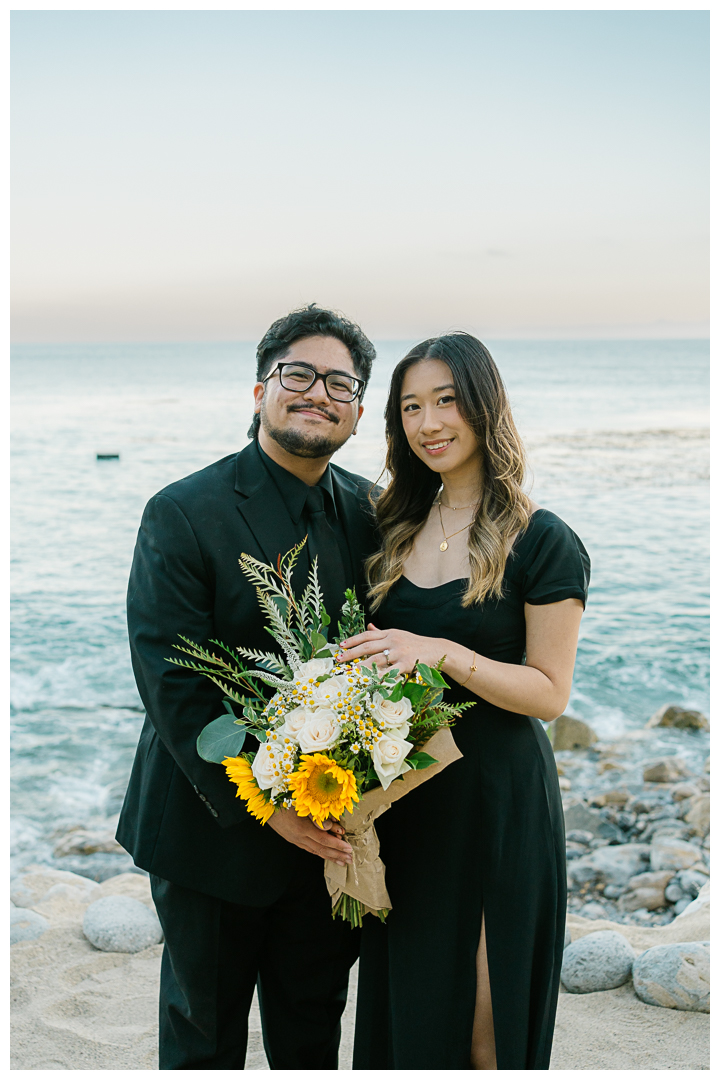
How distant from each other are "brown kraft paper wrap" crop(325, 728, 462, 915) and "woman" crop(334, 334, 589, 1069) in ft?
0.56

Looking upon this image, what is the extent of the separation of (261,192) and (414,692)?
24.8m

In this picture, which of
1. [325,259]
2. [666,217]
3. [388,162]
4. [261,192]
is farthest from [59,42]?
[666,217]

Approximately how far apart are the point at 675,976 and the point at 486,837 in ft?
6.23

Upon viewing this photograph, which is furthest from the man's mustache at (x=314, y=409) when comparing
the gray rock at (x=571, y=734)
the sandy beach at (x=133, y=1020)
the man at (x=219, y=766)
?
the gray rock at (x=571, y=734)

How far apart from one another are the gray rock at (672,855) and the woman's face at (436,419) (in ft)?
15.1

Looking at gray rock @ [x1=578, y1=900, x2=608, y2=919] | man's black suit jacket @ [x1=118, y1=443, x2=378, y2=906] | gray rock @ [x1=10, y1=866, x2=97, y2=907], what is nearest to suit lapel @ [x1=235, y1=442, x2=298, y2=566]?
man's black suit jacket @ [x1=118, y1=443, x2=378, y2=906]

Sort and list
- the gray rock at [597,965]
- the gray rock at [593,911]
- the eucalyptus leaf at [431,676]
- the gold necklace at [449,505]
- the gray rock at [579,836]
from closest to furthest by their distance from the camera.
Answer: the eucalyptus leaf at [431,676] < the gold necklace at [449,505] < the gray rock at [597,965] < the gray rock at [593,911] < the gray rock at [579,836]

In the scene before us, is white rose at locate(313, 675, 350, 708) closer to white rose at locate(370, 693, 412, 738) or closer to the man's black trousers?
white rose at locate(370, 693, 412, 738)

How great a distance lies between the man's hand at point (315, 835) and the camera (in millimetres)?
2463

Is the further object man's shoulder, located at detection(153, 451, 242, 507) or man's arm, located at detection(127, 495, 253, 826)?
man's shoulder, located at detection(153, 451, 242, 507)

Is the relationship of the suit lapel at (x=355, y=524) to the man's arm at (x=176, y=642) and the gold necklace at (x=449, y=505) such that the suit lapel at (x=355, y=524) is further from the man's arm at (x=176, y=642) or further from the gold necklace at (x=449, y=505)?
the man's arm at (x=176, y=642)

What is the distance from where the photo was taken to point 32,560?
57.3 feet

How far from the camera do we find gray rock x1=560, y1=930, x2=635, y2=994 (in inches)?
157

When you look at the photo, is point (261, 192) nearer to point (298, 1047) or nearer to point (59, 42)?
point (59, 42)
